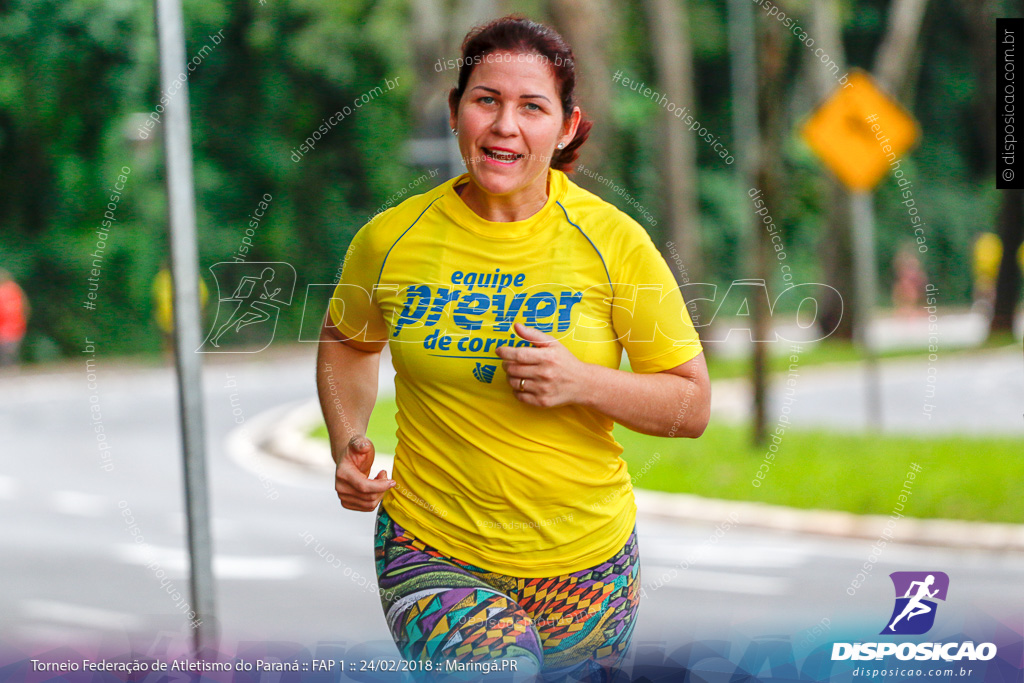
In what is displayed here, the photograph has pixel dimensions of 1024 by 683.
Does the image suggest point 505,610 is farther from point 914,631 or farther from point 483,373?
point 914,631

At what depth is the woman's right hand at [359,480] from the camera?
218 cm

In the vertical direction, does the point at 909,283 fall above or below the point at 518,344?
above

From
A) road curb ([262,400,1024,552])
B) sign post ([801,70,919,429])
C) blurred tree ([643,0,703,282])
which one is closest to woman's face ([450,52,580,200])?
road curb ([262,400,1024,552])

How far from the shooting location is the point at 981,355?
18.2 metres

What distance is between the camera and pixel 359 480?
2.19m

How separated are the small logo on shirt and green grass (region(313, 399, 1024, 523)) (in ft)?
15.0

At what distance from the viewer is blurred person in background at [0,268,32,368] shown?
17828 millimetres

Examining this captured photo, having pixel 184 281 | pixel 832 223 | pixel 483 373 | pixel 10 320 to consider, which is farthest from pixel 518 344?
pixel 832 223

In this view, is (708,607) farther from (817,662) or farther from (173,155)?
(173,155)

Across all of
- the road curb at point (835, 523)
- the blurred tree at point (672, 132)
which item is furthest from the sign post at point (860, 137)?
the blurred tree at point (672, 132)

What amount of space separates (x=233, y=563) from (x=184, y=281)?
480 centimetres

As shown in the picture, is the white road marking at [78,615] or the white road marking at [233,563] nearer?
the white road marking at [78,615]

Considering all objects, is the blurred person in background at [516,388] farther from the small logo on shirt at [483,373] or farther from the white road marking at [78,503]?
the white road marking at [78,503]

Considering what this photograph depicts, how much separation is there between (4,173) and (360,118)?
223 inches
